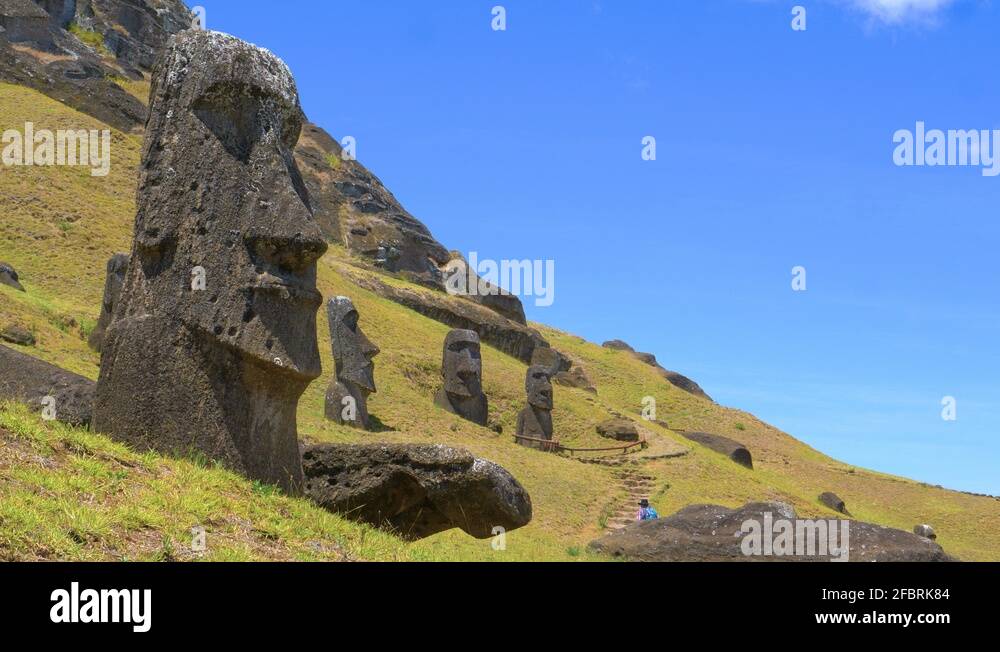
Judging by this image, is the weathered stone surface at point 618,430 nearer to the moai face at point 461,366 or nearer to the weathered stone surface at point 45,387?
the moai face at point 461,366

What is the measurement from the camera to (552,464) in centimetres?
2716

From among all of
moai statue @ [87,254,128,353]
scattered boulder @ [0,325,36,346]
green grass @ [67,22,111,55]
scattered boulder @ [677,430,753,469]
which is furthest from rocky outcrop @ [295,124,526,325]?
scattered boulder @ [0,325,36,346]

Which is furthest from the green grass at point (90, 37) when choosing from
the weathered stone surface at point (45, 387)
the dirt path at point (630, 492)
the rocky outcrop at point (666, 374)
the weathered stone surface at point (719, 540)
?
the weathered stone surface at point (719, 540)

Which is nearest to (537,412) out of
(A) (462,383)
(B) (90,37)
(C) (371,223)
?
(A) (462,383)

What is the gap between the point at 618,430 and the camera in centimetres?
3578

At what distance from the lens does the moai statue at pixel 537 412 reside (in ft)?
104

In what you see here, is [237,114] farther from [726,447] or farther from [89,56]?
[89,56]

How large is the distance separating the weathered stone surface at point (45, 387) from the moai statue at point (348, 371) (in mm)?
13440

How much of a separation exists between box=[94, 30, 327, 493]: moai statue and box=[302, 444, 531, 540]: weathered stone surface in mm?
359

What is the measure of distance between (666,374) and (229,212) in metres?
55.4
